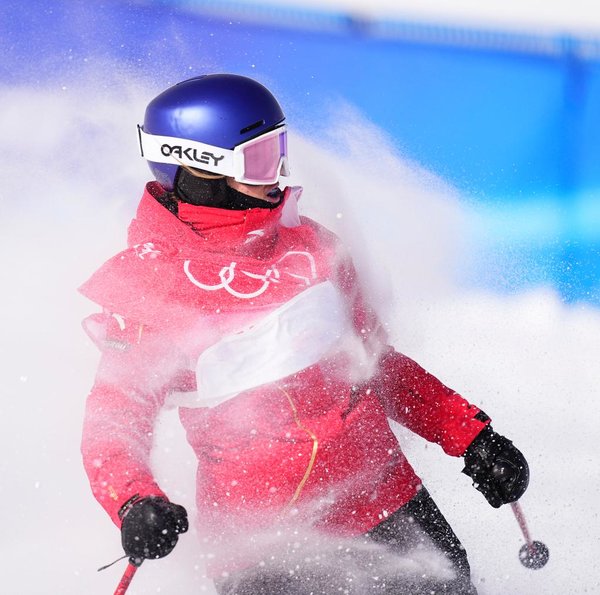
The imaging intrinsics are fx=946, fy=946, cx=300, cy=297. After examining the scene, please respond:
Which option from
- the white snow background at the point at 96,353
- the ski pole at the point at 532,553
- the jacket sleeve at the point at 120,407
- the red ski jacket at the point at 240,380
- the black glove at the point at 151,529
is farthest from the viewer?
the white snow background at the point at 96,353

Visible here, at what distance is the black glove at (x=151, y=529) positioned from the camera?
1805mm

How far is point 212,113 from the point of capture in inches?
90.0

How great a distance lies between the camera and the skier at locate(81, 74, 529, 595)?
2.08 m

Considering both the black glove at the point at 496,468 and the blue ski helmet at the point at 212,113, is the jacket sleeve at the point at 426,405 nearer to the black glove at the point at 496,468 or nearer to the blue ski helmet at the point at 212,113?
the black glove at the point at 496,468

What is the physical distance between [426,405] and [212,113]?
89cm

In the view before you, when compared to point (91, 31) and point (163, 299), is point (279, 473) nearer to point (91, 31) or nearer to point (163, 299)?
point (163, 299)

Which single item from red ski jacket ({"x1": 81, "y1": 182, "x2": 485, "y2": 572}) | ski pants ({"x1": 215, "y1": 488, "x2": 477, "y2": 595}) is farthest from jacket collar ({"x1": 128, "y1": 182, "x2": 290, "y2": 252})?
ski pants ({"x1": 215, "y1": 488, "x2": 477, "y2": 595})

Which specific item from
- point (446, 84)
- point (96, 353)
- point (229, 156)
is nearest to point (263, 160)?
point (229, 156)

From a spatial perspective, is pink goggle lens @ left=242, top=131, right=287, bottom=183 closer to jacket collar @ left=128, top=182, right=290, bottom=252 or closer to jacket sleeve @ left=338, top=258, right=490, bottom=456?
jacket collar @ left=128, top=182, right=290, bottom=252

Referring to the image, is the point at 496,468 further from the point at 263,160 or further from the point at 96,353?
the point at 96,353

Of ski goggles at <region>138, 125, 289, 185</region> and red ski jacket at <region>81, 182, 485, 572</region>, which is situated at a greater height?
ski goggles at <region>138, 125, 289, 185</region>

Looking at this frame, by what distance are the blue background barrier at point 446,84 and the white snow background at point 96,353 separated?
0.12 m

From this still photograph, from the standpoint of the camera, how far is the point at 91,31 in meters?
3.46

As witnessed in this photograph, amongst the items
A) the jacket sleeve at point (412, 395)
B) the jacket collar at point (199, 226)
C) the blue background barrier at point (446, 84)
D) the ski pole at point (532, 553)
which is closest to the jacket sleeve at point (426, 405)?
the jacket sleeve at point (412, 395)
